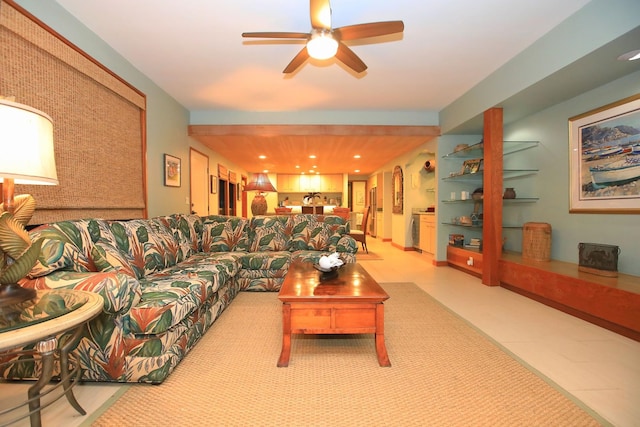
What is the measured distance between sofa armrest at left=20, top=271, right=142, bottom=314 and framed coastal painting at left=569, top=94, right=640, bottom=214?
410 cm

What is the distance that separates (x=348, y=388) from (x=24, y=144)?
1.85 m

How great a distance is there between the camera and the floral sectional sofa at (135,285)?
1.48 metres

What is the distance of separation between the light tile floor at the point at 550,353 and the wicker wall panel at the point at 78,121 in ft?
4.31

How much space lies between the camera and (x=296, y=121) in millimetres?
4637

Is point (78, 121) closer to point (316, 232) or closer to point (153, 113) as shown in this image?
point (153, 113)

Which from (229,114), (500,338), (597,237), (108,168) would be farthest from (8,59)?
(597,237)

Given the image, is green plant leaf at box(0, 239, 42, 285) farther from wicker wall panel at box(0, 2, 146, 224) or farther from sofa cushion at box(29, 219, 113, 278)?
wicker wall panel at box(0, 2, 146, 224)

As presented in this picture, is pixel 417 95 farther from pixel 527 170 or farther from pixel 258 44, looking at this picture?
pixel 258 44

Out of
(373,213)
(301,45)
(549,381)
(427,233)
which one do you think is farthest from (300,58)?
(373,213)

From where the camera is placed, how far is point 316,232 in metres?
3.85

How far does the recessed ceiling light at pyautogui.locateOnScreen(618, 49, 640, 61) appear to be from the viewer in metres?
2.17

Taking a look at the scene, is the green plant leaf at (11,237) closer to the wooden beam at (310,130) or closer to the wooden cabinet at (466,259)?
the wooden beam at (310,130)

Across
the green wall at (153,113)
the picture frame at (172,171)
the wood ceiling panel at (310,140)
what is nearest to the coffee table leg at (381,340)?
the green wall at (153,113)

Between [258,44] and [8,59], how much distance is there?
178 cm
